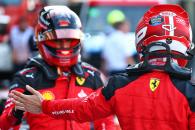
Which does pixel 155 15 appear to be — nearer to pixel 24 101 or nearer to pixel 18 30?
pixel 24 101

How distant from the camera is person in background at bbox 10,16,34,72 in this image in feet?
46.2

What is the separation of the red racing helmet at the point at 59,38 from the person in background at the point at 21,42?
7943mm

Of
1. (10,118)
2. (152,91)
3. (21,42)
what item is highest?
(152,91)

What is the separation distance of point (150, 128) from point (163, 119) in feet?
0.32

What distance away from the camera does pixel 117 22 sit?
12.9 m

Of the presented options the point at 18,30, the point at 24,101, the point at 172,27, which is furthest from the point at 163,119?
the point at 18,30

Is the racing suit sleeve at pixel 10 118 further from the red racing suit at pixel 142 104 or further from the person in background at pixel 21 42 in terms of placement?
the person in background at pixel 21 42

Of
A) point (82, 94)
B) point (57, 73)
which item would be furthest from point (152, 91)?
point (57, 73)

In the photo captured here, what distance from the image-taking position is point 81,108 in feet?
14.6

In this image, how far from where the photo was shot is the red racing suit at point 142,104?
4219mm

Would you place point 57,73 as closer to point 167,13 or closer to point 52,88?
point 52,88

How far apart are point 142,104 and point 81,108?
396mm

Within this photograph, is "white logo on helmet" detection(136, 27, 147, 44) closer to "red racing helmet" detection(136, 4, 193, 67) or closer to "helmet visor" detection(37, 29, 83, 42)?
"red racing helmet" detection(136, 4, 193, 67)

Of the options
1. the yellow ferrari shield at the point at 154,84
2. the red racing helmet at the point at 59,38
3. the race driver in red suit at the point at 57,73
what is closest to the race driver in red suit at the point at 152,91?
the yellow ferrari shield at the point at 154,84
